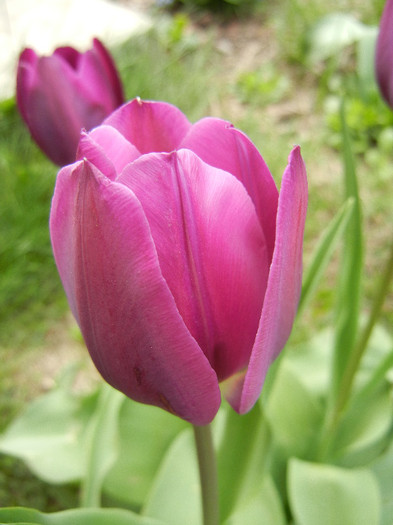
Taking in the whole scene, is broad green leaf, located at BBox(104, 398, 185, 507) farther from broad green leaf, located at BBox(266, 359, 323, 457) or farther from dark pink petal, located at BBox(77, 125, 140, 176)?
dark pink petal, located at BBox(77, 125, 140, 176)

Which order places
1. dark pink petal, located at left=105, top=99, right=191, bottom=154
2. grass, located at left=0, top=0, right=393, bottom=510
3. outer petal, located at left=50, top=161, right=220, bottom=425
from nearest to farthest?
outer petal, located at left=50, top=161, right=220, bottom=425 → dark pink petal, located at left=105, top=99, right=191, bottom=154 → grass, located at left=0, top=0, right=393, bottom=510

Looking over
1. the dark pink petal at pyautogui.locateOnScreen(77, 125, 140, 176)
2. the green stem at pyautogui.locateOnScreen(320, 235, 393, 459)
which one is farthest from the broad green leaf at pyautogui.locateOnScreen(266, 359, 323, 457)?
the dark pink petal at pyautogui.locateOnScreen(77, 125, 140, 176)

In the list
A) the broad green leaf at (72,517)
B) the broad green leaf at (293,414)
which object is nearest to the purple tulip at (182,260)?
the broad green leaf at (72,517)

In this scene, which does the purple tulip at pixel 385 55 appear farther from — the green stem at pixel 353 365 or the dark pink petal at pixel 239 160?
the dark pink petal at pixel 239 160

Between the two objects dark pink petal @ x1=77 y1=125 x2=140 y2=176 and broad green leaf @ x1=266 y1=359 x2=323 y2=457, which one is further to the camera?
broad green leaf @ x1=266 y1=359 x2=323 y2=457

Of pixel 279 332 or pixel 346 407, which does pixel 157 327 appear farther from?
pixel 346 407

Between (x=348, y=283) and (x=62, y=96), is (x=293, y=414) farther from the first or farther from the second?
(x=62, y=96)

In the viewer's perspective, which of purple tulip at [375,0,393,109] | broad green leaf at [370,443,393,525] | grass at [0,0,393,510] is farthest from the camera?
grass at [0,0,393,510]
